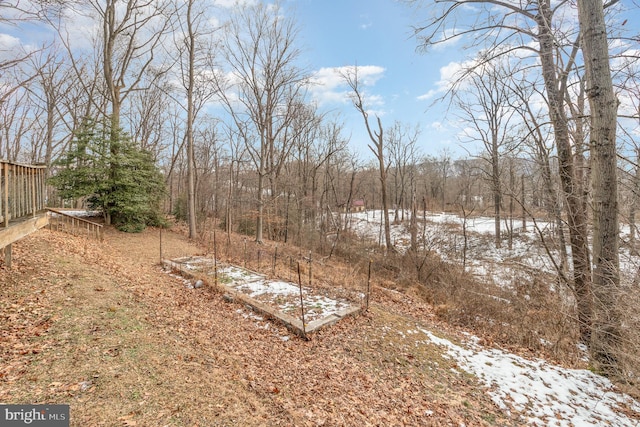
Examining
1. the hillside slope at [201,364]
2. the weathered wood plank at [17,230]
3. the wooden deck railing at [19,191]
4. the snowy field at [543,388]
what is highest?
the wooden deck railing at [19,191]

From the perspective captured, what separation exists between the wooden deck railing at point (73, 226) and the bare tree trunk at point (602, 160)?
567 inches

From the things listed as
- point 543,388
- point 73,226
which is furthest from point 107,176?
point 543,388

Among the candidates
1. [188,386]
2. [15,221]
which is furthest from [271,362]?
[15,221]

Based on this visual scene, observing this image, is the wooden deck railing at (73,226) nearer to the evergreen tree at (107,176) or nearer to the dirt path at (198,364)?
the evergreen tree at (107,176)

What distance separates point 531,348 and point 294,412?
5.03 meters

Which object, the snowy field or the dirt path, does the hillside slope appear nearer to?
the dirt path

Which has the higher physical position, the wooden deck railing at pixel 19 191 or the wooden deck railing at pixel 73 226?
the wooden deck railing at pixel 19 191

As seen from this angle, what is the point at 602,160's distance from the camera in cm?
368

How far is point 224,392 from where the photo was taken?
3041 millimetres

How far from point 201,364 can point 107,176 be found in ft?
42.3

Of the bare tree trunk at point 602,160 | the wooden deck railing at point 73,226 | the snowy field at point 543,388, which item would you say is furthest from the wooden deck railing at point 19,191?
the bare tree trunk at point 602,160

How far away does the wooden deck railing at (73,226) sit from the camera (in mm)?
10648

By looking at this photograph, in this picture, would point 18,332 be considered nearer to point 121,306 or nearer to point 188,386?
point 121,306
